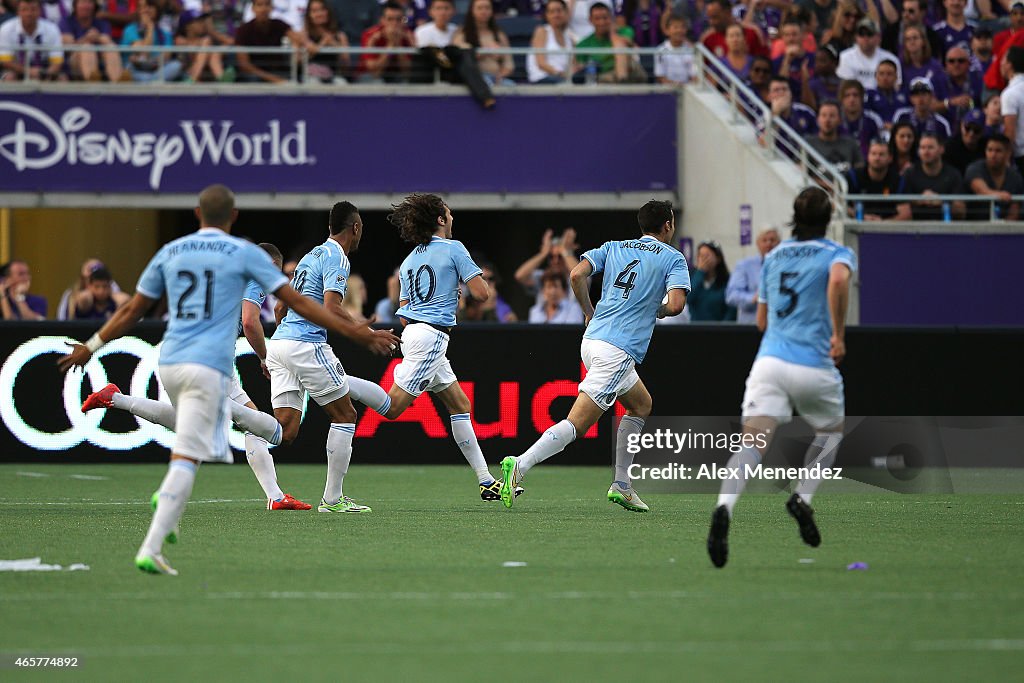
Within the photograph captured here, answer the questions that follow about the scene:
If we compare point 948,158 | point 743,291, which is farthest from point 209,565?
point 948,158

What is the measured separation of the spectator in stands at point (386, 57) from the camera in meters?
22.6

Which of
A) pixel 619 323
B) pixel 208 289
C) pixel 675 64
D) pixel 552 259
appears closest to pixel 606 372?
pixel 619 323

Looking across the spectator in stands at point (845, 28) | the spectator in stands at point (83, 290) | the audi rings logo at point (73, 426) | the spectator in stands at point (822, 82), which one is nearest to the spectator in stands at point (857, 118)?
the spectator in stands at point (822, 82)

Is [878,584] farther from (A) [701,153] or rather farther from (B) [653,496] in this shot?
(A) [701,153]

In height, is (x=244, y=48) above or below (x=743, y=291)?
above

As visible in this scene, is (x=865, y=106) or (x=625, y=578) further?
(x=865, y=106)

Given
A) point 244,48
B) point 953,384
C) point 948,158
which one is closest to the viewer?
point 953,384

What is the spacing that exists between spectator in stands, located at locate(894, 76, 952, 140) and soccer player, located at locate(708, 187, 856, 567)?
11.8 m

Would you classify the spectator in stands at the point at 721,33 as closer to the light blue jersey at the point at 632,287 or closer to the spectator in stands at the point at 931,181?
the spectator in stands at the point at 931,181

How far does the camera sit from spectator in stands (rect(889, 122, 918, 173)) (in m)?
20.2

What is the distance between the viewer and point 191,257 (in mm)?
8492

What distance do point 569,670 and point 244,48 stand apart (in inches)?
676

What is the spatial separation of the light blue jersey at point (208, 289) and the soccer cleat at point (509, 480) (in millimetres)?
3916

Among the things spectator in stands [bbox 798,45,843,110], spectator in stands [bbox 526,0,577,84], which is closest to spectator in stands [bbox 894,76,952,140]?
spectator in stands [bbox 798,45,843,110]
